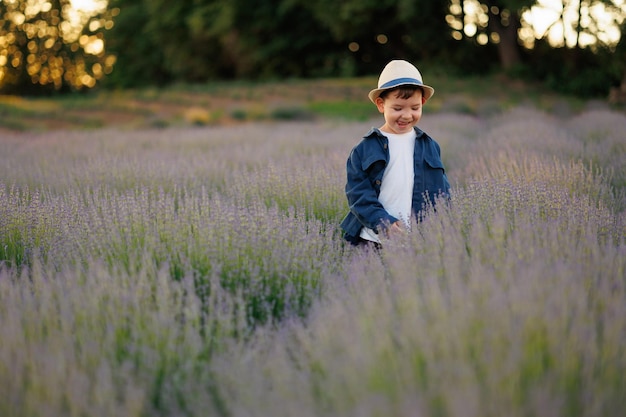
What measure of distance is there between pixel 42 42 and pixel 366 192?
44172 millimetres

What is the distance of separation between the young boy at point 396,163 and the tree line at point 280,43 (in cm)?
1771

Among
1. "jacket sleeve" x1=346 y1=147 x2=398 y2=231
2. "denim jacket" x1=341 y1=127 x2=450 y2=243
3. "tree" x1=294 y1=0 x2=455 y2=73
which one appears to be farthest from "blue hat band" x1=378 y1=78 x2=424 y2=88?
"tree" x1=294 y1=0 x2=455 y2=73

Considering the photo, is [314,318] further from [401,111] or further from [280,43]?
[280,43]

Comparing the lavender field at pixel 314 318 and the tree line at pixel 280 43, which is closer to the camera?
the lavender field at pixel 314 318

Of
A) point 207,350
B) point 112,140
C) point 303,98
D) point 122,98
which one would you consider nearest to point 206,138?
point 112,140

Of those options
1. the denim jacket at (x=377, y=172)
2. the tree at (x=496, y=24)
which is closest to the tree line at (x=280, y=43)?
the tree at (x=496, y=24)

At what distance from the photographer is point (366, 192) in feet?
11.0

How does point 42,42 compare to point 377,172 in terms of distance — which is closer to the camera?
point 377,172

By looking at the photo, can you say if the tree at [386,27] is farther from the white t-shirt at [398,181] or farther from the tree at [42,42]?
the white t-shirt at [398,181]

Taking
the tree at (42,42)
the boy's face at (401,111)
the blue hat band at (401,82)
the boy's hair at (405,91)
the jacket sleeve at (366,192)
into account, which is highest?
the tree at (42,42)

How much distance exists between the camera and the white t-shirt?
3.52m

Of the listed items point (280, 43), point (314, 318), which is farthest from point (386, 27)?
point (314, 318)

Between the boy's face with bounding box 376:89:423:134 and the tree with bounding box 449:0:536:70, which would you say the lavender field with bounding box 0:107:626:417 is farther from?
the tree with bounding box 449:0:536:70

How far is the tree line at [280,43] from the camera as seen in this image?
22.3 metres
